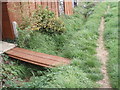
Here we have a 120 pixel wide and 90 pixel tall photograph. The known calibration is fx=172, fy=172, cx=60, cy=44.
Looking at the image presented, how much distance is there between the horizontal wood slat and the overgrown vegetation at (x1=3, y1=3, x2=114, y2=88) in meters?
0.16

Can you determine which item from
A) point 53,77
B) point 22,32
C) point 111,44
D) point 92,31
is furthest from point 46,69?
point 92,31

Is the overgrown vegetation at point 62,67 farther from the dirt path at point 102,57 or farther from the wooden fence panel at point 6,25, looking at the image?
the wooden fence panel at point 6,25

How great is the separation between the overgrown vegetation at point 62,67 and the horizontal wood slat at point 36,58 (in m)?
0.16

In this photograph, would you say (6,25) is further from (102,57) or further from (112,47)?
(112,47)

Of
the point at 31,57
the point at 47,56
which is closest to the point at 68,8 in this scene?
the point at 47,56

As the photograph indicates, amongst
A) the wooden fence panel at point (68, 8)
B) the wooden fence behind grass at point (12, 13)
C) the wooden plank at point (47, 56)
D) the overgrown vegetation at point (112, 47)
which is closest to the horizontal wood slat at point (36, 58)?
the wooden plank at point (47, 56)

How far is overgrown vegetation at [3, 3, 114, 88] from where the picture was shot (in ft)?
11.1

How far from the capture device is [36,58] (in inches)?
175

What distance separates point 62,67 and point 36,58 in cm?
95

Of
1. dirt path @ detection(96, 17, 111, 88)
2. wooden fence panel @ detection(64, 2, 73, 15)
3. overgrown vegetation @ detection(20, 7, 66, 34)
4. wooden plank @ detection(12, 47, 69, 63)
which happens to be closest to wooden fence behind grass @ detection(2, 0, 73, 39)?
overgrown vegetation @ detection(20, 7, 66, 34)

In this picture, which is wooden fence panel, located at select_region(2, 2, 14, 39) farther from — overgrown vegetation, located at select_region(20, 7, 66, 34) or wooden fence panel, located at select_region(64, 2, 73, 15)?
wooden fence panel, located at select_region(64, 2, 73, 15)

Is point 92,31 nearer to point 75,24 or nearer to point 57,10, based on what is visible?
point 75,24

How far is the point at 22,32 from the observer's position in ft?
16.5

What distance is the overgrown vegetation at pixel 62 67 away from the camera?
338cm
